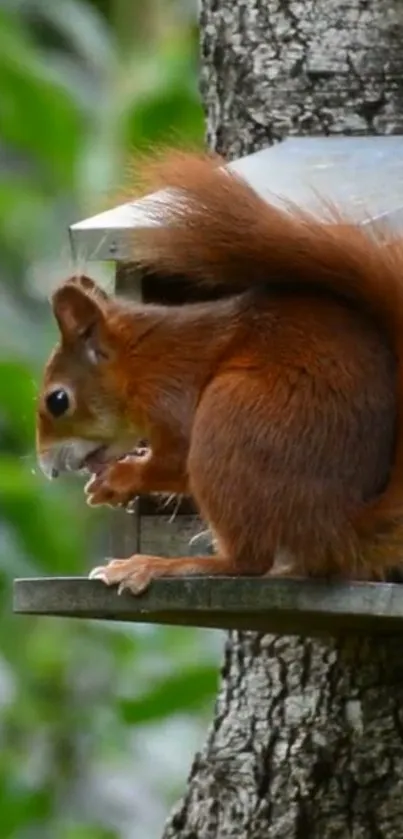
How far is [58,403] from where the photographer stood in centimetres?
202

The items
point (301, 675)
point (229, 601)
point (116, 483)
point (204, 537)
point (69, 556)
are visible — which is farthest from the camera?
point (69, 556)

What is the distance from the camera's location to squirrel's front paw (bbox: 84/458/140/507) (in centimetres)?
201

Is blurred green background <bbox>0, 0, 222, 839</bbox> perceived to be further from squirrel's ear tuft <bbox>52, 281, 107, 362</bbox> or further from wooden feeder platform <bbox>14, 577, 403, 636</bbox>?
wooden feeder platform <bbox>14, 577, 403, 636</bbox>

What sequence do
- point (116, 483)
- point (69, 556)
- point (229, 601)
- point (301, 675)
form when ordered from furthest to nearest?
point (69, 556) → point (301, 675) → point (116, 483) → point (229, 601)

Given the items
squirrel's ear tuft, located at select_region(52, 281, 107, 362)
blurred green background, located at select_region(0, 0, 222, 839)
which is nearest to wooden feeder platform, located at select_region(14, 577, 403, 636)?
squirrel's ear tuft, located at select_region(52, 281, 107, 362)

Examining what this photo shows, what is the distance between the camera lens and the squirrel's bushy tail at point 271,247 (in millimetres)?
1888

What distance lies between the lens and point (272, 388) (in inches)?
75.4

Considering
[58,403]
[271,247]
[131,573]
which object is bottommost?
[131,573]

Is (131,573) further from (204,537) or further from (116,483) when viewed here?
(204,537)

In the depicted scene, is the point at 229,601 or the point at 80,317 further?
the point at 80,317

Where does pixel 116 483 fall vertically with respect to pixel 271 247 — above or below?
below

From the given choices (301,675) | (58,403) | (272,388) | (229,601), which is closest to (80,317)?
(58,403)

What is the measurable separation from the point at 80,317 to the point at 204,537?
0.30 metres

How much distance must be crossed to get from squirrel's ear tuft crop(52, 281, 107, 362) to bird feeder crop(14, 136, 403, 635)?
0.07 metres
